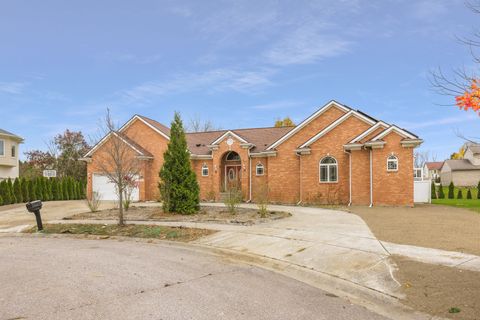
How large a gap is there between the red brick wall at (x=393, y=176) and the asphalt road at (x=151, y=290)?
1516 centimetres

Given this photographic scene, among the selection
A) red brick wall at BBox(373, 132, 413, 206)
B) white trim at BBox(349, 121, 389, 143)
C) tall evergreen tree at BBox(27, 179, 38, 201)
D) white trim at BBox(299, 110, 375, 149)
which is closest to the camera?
red brick wall at BBox(373, 132, 413, 206)

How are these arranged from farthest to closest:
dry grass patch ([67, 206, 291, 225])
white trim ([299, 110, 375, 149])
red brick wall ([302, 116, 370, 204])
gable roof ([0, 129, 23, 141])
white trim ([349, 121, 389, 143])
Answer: gable roof ([0, 129, 23, 141])
red brick wall ([302, 116, 370, 204])
white trim ([299, 110, 375, 149])
white trim ([349, 121, 389, 143])
dry grass patch ([67, 206, 291, 225])

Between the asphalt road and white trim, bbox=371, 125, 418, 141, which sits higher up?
white trim, bbox=371, 125, 418, 141

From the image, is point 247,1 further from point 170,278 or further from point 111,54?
point 170,278

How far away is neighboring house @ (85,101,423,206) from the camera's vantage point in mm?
21156

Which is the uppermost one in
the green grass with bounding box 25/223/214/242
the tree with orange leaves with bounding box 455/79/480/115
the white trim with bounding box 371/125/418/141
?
the white trim with bounding box 371/125/418/141

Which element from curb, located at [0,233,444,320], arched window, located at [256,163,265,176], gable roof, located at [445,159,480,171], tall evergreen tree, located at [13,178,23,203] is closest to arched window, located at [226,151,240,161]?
arched window, located at [256,163,265,176]

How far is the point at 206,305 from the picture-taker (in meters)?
5.27

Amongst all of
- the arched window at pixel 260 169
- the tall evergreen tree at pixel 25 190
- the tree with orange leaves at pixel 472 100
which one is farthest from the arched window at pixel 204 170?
the tree with orange leaves at pixel 472 100

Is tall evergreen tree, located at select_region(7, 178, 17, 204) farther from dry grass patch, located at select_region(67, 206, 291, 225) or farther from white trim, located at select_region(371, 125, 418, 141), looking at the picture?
white trim, located at select_region(371, 125, 418, 141)

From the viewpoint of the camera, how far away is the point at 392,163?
2114cm

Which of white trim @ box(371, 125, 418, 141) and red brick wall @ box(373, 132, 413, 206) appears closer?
white trim @ box(371, 125, 418, 141)

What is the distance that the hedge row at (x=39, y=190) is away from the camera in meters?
27.5

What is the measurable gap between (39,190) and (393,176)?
26112 millimetres
